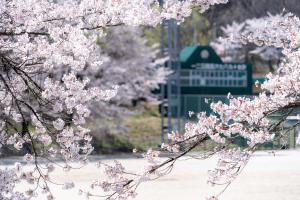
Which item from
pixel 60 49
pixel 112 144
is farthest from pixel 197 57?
pixel 60 49

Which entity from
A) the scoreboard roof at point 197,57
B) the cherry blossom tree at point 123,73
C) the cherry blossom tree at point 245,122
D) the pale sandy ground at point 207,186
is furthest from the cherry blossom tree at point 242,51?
the cherry blossom tree at point 245,122

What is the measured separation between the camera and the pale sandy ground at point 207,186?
48.8 feet

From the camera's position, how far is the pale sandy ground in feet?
48.8

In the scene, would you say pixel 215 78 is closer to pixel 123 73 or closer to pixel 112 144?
pixel 123 73

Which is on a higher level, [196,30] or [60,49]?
[60,49]

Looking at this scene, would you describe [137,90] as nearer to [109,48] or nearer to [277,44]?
[109,48]

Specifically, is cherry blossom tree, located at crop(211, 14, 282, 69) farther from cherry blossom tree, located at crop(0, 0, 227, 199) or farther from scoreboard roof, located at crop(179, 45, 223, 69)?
cherry blossom tree, located at crop(0, 0, 227, 199)

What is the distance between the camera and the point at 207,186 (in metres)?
16.5

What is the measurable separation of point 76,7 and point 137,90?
2163cm

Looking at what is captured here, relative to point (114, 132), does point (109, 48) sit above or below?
above

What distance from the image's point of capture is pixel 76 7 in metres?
7.55

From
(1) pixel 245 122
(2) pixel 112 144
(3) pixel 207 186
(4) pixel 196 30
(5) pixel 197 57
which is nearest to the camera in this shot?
(1) pixel 245 122

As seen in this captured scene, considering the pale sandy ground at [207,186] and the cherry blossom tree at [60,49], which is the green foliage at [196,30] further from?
the cherry blossom tree at [60,49]

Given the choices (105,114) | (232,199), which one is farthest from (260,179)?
(105,114)
